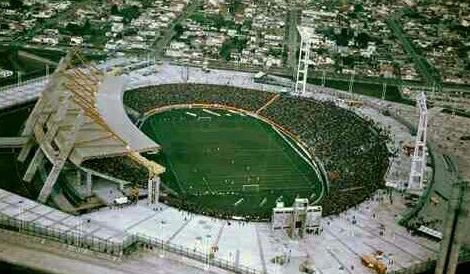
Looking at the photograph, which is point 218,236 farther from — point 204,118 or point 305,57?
point 305,57

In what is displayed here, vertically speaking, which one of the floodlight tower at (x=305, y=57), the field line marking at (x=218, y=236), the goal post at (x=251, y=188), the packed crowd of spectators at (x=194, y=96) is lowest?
the goal post at (x=251, y=188)

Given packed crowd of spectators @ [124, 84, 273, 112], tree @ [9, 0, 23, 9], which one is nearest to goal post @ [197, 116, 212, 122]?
packed crowd of spectators @ [124, 84, 273, 112]

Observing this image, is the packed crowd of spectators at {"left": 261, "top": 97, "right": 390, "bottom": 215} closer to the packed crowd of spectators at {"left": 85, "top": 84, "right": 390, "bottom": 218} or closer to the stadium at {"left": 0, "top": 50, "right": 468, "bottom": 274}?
the packed crowd of spectators at {"left": 85, "top": 84, "right": 390, "bottom": 218}

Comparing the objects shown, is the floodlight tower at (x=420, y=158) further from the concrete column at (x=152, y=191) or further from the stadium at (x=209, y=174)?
the concrete column at (x=152, y=191)

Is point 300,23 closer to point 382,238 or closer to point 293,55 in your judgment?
point 293,55

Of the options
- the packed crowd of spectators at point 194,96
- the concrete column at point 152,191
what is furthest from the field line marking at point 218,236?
the packed crowd of spectators at point 194,96

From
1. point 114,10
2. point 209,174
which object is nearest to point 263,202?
point 209,174
